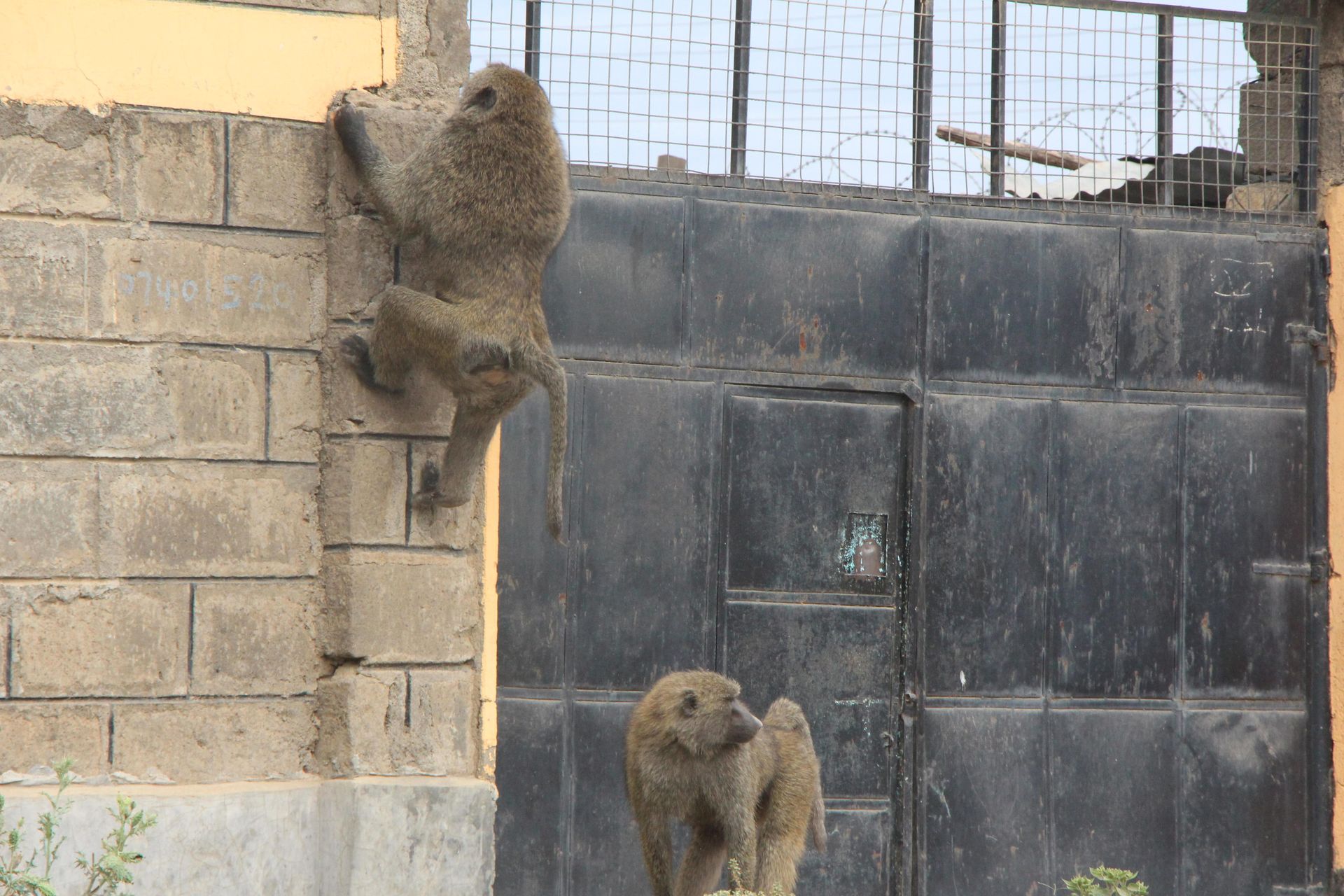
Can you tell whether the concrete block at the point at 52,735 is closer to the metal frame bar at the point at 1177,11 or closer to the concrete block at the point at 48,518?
the concrete block at the point at 48,518

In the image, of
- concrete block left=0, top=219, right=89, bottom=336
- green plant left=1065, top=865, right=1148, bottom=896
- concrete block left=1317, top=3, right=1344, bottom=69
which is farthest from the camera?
concrete block left=1317, top=3, right=1344, bottom=69

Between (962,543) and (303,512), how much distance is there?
2539 millimetres

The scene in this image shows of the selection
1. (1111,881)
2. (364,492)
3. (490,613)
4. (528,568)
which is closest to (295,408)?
(364,492)

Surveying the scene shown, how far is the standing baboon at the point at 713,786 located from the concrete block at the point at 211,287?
62.7 inches

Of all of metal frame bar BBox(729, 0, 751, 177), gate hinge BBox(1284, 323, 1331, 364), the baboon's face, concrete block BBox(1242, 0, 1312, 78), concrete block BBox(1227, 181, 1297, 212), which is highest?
concrete block BBox(1242, 0, 1312, 78)

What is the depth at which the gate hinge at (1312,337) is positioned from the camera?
5938mm

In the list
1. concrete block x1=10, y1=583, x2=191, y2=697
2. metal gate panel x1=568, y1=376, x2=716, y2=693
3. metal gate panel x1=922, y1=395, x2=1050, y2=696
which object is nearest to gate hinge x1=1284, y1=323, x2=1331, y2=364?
metal gate panel x1=922, y1=395, x2=1050, y2=696

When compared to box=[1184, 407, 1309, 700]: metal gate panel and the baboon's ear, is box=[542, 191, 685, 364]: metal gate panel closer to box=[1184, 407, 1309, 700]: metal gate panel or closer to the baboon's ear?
the baboon's ear

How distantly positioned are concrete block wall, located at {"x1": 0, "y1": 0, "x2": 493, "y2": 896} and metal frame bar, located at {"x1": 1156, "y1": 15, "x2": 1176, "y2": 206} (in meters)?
2.86

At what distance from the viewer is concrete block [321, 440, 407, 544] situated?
14.8 ft

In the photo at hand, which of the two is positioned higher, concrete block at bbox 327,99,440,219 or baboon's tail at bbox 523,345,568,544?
concrete block at bbox 327,99,440,219

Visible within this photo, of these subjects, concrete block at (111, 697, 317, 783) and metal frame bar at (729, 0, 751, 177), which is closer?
concrete block at (111, 697, 317, 783)

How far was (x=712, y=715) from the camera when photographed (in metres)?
4.36

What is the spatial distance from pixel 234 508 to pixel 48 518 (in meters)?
0.52
